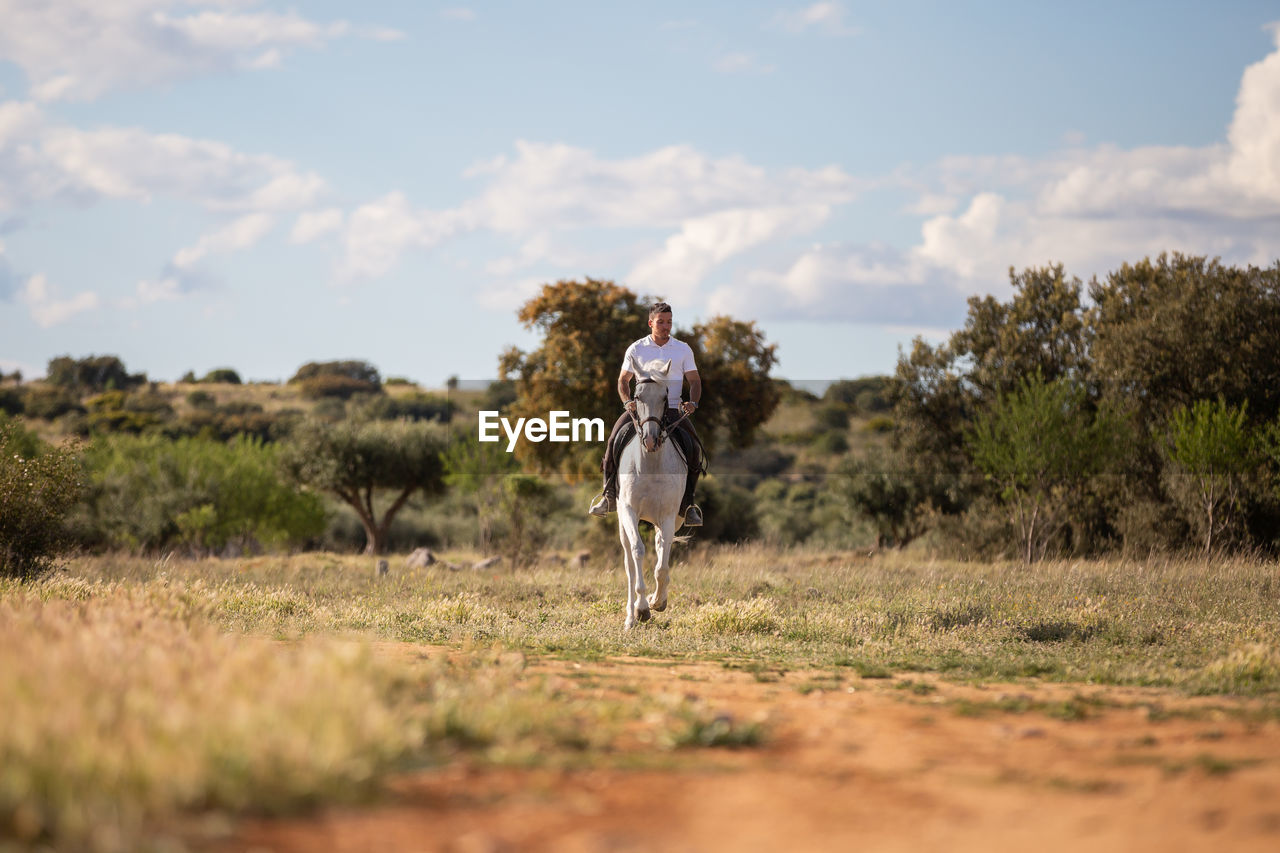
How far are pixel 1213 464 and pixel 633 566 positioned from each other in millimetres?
15936

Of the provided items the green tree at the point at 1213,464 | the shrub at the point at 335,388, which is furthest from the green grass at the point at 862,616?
the shrub at the point at 335,388

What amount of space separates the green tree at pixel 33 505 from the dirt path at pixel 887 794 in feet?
40.7

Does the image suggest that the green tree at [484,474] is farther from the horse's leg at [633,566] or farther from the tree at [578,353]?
the horse's leg at [633,566]

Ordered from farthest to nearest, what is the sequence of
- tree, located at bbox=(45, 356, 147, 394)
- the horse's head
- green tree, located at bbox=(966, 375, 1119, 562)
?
1. tree, located at bbox=(45, 356, 147, 394)
2. green tree, located at bbox=(966, 375, 1119, 562)
3. the horse's head

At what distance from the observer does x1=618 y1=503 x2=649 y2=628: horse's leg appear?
38.2 ft

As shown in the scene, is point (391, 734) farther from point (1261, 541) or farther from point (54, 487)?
point (1261, 541)

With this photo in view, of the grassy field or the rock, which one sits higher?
the grassy field

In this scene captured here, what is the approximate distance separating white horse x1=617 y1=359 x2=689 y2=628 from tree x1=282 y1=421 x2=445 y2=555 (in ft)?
76.3

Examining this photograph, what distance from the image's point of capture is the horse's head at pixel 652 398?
1153 cm

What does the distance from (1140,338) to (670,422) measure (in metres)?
18.0

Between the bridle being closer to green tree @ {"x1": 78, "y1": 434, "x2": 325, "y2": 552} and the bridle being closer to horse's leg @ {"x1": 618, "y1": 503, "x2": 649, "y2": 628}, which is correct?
horse's leg @ {"x1": 618, "y1": 503, "x2": 649, "y2": 628}

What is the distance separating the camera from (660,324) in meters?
11.9
